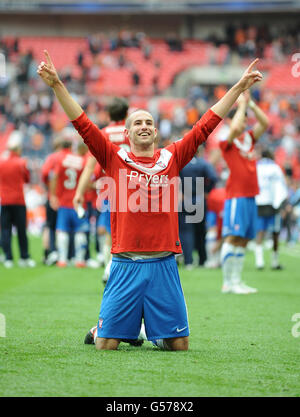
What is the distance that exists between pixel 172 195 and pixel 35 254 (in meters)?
11.8

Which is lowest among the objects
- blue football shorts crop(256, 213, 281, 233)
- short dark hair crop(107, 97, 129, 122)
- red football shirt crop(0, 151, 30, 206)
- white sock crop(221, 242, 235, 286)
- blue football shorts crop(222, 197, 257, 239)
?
white sock crop(221, 242, 235, 286)

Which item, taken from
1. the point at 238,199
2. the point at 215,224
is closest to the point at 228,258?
the point at 238,199

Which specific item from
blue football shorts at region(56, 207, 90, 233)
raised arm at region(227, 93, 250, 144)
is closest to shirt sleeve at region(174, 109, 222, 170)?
raised arm at region(227, 93, 250, 144)

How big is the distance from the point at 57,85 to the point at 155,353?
1970mm

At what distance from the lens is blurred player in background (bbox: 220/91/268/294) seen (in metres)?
8.93

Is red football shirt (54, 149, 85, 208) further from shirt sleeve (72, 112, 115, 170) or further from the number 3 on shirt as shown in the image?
shirt sleeve (72, 112, 115, 170)

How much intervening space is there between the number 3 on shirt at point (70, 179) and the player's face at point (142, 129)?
311 inches

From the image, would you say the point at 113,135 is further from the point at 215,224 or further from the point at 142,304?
the point at 215,224

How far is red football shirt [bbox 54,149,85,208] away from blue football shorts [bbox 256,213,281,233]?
3.48m

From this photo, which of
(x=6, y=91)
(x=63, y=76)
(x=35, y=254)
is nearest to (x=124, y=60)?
(x=63, y=76)

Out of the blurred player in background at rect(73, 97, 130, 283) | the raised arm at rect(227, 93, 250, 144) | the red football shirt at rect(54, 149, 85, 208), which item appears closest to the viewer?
the blurred player in background at rect(73, 97, 130, 283)

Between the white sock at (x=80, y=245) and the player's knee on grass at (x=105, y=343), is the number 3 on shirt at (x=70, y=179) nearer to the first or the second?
the white sock at (x=80, y=245)

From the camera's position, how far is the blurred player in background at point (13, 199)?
525 inches

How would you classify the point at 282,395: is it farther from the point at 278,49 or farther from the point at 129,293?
the point at 278,49
